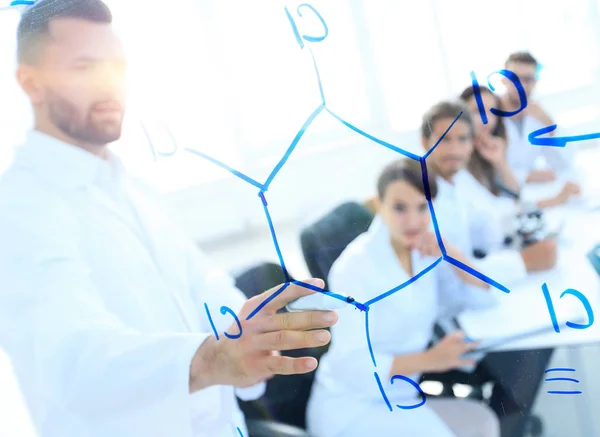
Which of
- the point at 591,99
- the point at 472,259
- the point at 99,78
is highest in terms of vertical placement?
the point at 99,78

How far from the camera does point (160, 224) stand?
0.44m

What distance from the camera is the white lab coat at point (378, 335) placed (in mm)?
417

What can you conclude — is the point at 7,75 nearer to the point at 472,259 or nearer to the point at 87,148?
the point at 87,148

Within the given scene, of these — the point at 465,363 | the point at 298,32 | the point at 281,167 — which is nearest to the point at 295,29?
the point at 298,32

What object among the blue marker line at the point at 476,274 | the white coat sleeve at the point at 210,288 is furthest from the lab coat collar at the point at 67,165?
the blue marker line at the point at 476,274

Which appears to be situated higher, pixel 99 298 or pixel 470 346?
pixel 99 298

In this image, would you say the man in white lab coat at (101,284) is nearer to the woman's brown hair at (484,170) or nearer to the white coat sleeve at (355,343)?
the white coat sleeve at (355,343)

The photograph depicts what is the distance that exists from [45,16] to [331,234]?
0.31m

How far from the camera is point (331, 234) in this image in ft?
1.36

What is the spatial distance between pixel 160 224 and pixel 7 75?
7.7 inches

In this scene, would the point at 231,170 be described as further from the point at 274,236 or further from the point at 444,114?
Answer: the point at 444,114

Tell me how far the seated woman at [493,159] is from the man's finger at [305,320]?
175 millimetres

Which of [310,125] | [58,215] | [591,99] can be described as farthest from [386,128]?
[58,215]

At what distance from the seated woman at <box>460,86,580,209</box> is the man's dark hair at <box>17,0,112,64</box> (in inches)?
12.5
